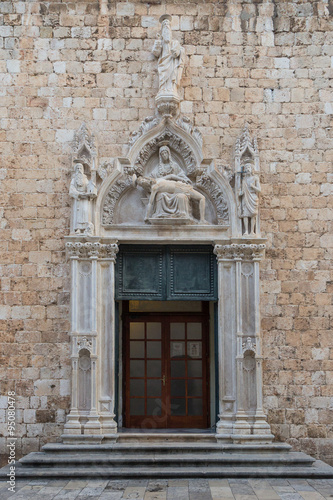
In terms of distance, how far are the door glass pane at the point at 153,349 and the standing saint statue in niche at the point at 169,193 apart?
2.11 metres

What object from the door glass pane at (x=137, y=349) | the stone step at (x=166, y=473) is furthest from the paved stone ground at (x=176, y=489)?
the door glass pane at (x=137, y=349)

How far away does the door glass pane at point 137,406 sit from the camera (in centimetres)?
970

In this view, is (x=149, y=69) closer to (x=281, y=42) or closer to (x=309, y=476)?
(x=281, y=42)

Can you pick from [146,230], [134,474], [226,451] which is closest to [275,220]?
[146,230]

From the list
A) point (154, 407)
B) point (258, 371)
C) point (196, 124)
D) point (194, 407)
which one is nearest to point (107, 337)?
point (154, 407)

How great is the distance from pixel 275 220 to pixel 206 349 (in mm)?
2394

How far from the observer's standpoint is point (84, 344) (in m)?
8.81

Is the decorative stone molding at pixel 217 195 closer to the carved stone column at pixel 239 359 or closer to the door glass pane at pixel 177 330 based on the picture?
the carved stone column at pixel 239 359

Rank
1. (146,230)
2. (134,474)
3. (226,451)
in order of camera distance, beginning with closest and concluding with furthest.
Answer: (134,474) → (226,451) → (146,230)

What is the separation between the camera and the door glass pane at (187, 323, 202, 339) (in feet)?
32.6

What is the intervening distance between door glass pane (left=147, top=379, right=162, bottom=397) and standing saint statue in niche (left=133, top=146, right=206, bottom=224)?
267 centimetres

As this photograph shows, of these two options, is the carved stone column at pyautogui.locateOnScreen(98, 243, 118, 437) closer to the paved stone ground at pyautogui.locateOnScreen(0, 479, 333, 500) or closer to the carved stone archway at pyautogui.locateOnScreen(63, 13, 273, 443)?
the carved stone archway at pyautogui.locateOnScreen(63, 13, 273, 443)

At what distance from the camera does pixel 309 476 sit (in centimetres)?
775

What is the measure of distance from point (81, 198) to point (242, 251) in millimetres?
2572
